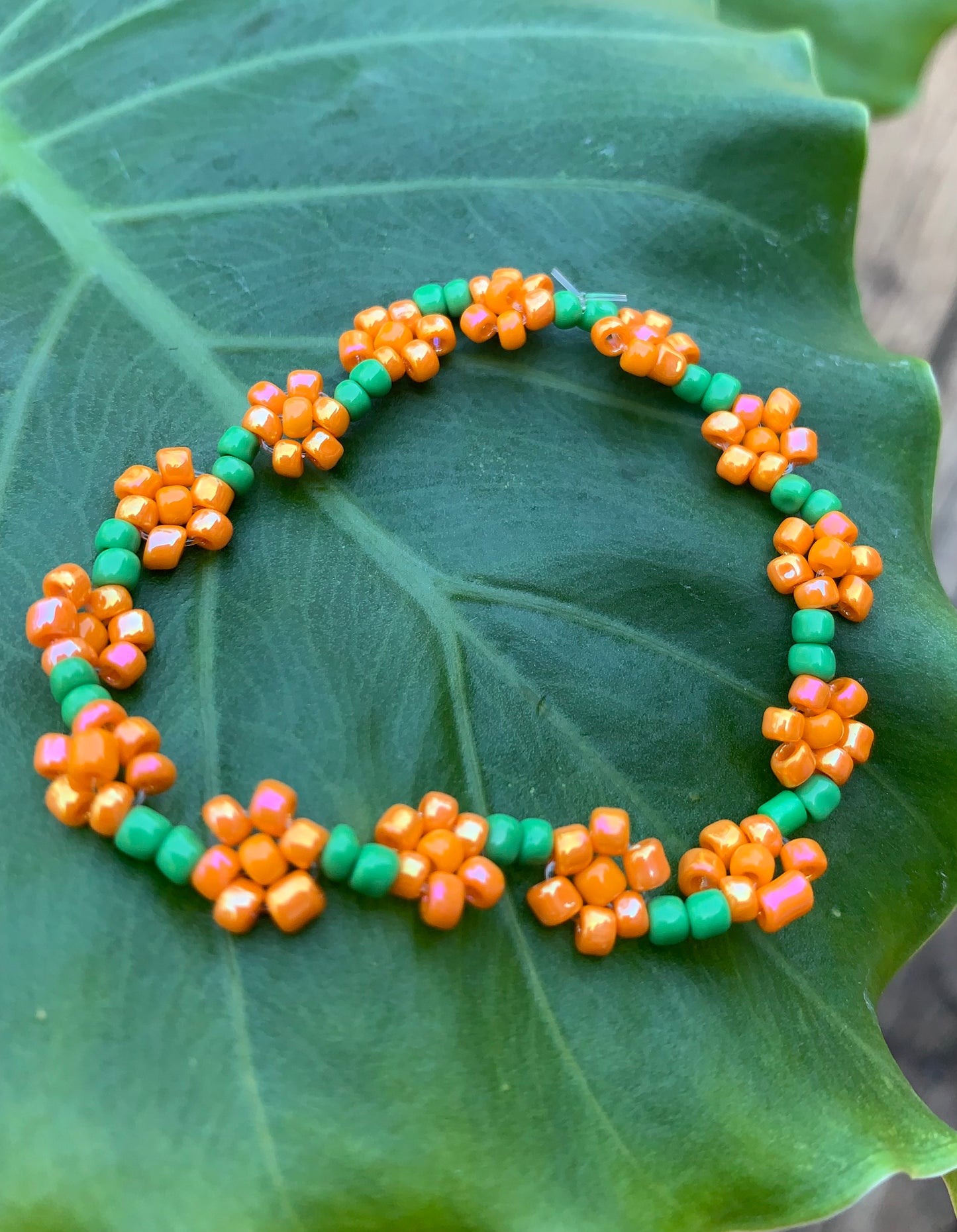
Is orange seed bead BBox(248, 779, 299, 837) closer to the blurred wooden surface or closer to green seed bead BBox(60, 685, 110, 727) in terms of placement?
green seed bead BBox(60, 685, 110, 727)

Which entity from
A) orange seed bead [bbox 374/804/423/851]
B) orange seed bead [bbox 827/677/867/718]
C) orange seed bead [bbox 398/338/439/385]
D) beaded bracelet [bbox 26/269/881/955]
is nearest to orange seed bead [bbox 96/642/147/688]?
beaded bracelet [bbox 26/269/881/955]

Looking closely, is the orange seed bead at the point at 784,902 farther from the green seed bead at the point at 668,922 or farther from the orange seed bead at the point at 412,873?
the orange seed bead at the point at 412,873

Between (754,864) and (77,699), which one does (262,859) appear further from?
(754,864)

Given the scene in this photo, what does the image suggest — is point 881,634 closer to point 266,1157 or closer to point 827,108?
point 827,108

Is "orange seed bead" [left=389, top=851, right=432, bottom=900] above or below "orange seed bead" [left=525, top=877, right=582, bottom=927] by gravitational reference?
above

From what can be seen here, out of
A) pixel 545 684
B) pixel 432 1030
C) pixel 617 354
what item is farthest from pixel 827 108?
pixel 432 1030

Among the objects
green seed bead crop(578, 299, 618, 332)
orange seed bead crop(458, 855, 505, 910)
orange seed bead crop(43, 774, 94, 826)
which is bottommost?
orange seed bead crop(458, 855, 505, 910)
